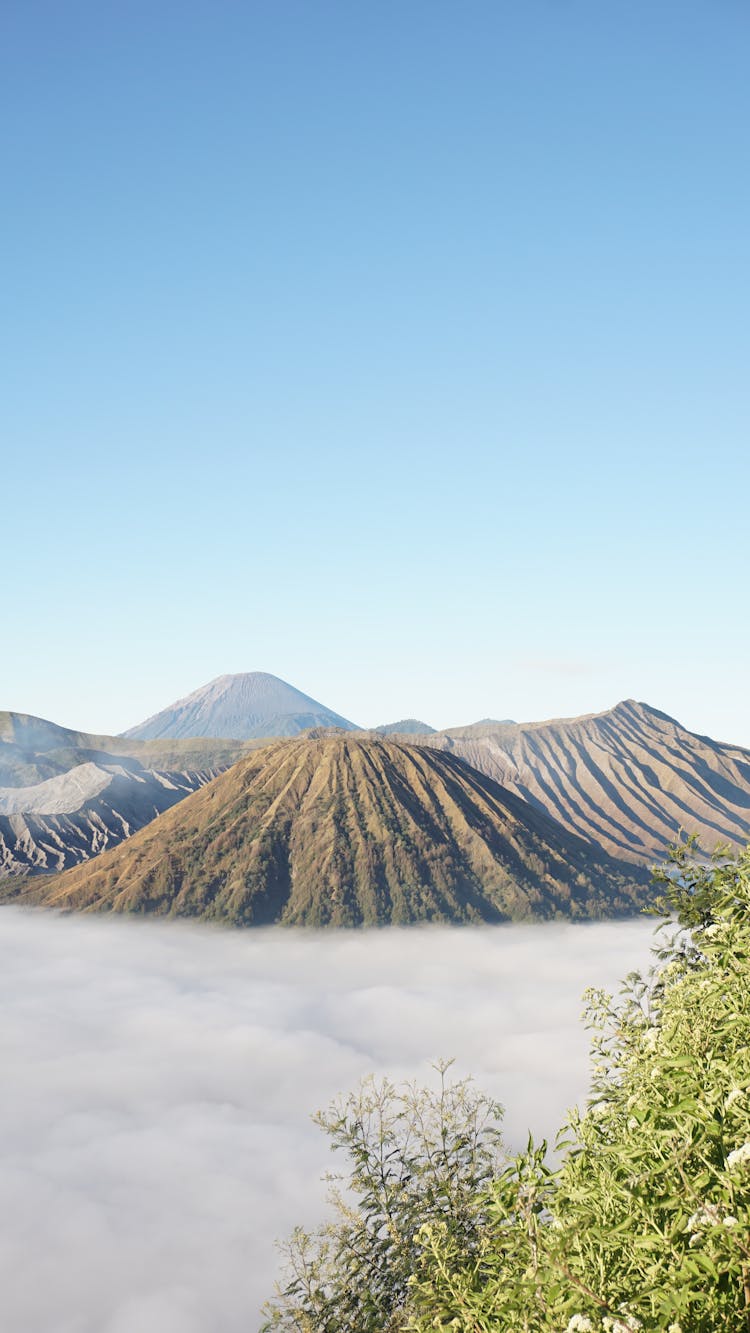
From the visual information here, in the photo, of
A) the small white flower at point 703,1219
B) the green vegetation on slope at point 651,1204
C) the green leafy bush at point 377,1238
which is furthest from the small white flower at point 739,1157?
the green leafy bush at point 377,1238

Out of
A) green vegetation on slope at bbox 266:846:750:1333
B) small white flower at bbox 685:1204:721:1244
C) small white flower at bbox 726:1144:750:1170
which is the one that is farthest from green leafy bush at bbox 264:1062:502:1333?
small white flower at bbox 726:1144:750:1170

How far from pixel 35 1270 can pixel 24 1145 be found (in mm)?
37148

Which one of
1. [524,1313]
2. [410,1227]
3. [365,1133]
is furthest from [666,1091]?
[365,1133]

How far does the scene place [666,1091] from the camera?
32.4 feet

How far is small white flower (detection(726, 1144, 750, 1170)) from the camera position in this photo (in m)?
7.54

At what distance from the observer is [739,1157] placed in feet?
24.7

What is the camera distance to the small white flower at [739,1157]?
7535mm

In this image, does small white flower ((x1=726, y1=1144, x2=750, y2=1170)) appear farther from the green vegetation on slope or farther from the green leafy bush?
the green leafy bush

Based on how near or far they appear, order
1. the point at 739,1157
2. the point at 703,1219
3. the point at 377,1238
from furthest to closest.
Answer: the point at 377,1238 < the point at 739,1157 < the point at 703,1219

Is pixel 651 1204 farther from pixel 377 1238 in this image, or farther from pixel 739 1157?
pixel 377 1238

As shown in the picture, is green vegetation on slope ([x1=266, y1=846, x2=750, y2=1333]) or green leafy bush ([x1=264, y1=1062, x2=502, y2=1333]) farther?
green leafy bush ([x1=264, y1=1062, x2=502, y2=1333])

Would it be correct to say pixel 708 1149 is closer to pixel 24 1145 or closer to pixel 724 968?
pixel 724 968

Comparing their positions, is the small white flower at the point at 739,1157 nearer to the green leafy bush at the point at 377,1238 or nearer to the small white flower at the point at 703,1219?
the small white flower at the point at 703,1219

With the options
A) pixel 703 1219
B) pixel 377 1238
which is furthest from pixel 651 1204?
pixel 377 1238
